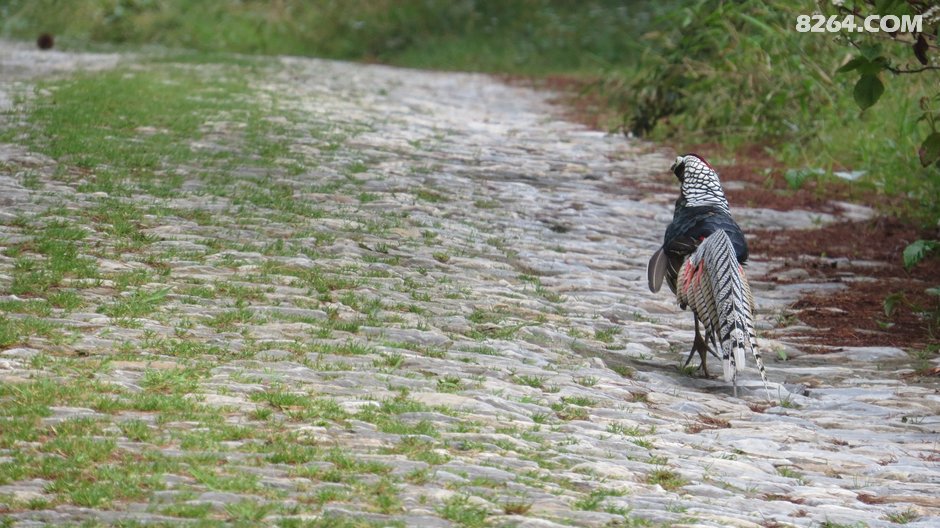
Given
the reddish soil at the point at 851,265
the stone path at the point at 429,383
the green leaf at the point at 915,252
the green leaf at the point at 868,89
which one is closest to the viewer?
the stone path at the point at 429,383

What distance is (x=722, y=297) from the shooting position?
7.11 meters

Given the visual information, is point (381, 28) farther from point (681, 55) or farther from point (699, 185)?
point (699, 185)

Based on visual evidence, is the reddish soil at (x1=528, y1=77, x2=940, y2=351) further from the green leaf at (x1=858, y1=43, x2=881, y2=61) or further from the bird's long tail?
the green leaf at (x1=858, y1=43, x2=881, y2=61)

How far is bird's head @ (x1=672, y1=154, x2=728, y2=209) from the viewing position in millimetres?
7996

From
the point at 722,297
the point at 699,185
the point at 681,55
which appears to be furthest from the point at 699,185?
the point at 681,55

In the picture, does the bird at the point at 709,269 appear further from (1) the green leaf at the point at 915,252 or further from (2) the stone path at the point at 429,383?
(1) the green leaf at the point at 915,252

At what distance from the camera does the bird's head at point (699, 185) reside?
7996 millimetres

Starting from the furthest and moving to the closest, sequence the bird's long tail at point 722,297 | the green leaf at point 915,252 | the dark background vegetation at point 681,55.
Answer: the dark background vegetation at point 681,55
the green leaf at point 915,252
the bird's long tail at point 722,297

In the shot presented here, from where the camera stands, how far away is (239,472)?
512 centimetres

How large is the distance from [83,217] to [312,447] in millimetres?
4661

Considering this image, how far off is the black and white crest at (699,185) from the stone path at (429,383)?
3.46 feet

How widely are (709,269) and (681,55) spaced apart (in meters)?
11.2

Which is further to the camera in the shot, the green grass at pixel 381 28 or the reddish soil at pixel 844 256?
the green grass at pixel 381 28

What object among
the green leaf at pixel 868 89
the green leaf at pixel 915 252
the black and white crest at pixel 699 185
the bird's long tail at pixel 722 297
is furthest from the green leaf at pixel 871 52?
the green leaf at pixel 915 252
